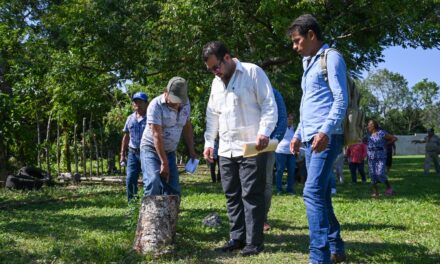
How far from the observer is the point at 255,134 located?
5.03m

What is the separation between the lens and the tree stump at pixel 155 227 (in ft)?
16.8

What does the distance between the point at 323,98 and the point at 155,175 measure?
241cm

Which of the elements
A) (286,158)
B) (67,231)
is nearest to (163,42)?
(286,158)

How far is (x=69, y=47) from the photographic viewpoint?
14508 millimetres

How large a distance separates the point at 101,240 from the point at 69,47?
32.1 ft

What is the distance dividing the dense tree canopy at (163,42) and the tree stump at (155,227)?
21.7ft

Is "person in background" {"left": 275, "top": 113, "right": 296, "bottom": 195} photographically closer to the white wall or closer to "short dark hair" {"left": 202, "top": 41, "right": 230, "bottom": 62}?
"short dark hair" {"left": 202, "top": 41, "right": 230, "bottom": 62}

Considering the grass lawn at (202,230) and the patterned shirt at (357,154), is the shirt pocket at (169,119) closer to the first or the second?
the grass lawn at (202,230)

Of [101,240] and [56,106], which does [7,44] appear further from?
[101,240]

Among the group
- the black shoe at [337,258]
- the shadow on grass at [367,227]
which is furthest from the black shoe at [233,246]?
the shadow on grass at [367,227]

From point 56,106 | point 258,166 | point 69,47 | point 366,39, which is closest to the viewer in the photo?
point 258,166

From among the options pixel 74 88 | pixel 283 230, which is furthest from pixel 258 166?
pixel 74 88

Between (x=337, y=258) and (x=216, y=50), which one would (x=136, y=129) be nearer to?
(x=216, y=50)

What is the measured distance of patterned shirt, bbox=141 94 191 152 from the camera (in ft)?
19.1
